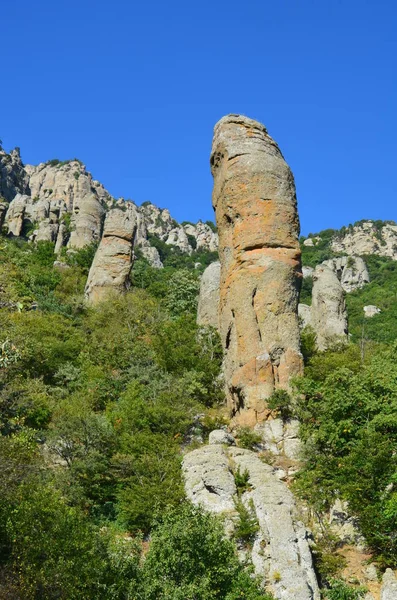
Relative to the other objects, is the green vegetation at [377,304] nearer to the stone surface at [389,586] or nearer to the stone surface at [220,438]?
the stone surface at [220,438]

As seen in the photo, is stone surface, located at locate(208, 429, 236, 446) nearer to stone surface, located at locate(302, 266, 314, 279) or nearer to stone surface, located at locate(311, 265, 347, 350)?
stone surface, located at locate(311, 265, 347, 350)

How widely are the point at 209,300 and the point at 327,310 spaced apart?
6.64 metres

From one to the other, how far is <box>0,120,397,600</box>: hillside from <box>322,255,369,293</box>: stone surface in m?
46.7

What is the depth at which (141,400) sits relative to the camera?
69.9ft

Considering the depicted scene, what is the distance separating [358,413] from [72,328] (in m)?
17.7

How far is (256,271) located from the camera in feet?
74.1

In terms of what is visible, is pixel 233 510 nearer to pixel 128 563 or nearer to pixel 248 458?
pixel 248 458

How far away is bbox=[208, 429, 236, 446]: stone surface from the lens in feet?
62.1

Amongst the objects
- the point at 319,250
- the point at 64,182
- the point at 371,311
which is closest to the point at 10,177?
the point at 64,182

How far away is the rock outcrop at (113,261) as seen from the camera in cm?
3934

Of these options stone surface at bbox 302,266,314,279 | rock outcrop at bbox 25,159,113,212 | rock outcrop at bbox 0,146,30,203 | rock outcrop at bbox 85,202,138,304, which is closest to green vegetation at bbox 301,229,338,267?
stone surface at bbox 302,266,314,279

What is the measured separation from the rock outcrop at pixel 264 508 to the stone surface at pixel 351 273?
63.9 m

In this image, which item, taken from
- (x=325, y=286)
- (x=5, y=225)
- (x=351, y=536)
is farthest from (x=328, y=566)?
(x=5, y=225)

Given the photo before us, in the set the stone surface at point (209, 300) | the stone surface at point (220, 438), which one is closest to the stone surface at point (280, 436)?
the stone surface at point (220, 438)
